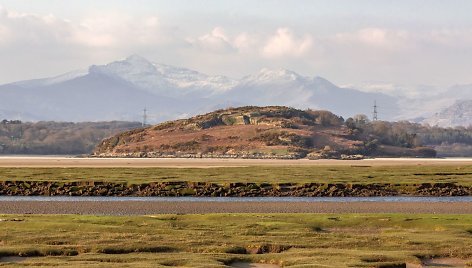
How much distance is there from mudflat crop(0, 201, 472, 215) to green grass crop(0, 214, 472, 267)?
32.1ft

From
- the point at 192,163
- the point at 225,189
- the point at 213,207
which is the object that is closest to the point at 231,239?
the point at 213,207

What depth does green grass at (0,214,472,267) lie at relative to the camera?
3250cm

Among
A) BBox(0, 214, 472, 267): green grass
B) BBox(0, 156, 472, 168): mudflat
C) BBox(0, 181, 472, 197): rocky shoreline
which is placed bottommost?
BBox(0, 214, 472, 267): green grass

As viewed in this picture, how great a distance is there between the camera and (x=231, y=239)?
38906 millimetres

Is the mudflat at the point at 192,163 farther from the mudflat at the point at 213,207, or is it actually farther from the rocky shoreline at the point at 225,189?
the mudflat at the point at 213,207

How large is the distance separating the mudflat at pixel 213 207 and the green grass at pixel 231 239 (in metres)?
9.77

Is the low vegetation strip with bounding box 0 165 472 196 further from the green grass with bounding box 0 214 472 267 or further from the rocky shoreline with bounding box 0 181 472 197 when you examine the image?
the green grass with bounding box 0 214 472 267

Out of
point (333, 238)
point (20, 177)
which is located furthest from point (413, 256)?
point (20, 177)

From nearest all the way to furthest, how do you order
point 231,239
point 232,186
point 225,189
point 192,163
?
point 231,239
point 225,189
point 232,186
point 192,163

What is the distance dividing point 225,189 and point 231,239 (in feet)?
133

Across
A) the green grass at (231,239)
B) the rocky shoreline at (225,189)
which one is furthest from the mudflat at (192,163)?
the green grass at (231,239)

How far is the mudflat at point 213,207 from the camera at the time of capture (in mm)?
58781

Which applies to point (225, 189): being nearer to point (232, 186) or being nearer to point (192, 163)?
point (232, 186)

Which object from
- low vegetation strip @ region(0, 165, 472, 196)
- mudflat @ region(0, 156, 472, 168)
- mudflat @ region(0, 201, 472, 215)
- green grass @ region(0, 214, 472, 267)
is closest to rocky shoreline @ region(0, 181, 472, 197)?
low vegetation strip @ region(0, 165, 472, 196)
